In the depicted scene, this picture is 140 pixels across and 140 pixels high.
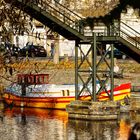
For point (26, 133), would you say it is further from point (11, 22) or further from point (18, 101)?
point (11, 22)

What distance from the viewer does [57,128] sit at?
35469 mm

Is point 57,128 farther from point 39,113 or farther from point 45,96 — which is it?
point 45,96

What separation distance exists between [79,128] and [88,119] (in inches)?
75.5

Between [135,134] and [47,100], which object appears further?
[47,100]

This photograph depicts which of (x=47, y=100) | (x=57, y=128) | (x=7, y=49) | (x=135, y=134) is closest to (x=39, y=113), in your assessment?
(x=47, y=100)

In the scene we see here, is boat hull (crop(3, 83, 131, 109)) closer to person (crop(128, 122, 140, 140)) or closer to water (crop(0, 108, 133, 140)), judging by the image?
water (crop(0, 108, 133, 140))

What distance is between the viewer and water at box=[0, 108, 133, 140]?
3266 centimetres

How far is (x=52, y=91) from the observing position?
4584cm

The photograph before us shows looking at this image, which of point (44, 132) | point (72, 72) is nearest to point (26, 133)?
point (44, 132)

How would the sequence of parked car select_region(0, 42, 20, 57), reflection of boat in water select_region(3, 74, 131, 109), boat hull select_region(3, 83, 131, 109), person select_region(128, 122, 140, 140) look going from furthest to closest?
1. reflection of boat in water select_region(3, 74, 131, 109)
2. boat hull select_region(3, 83, 131, 109)
3. parked car select_region(0, 42, 20, 57)
4. person select_region(128, 122, 140, 140)

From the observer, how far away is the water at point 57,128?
3266 cm

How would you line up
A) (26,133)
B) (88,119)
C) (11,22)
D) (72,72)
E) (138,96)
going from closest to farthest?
1. (11,22)
2. (26,133)
3. (88,119)
4. (138,96)
5. (72,72)

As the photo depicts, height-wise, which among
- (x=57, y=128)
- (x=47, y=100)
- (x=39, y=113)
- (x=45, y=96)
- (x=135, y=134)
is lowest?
(x=39, y=113)

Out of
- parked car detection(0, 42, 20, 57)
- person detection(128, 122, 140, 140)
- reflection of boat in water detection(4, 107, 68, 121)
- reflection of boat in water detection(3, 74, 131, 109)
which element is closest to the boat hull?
reflection of boat in water detection(3, 74, 131, 109)
